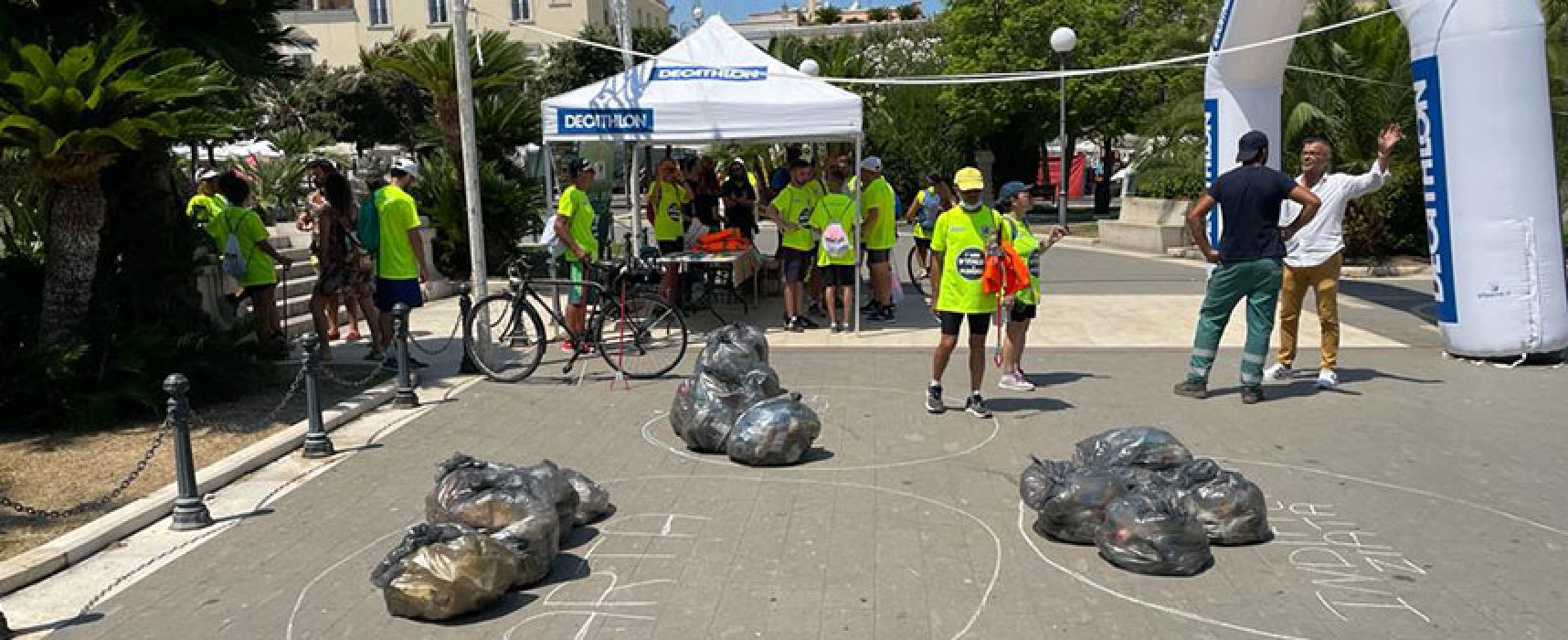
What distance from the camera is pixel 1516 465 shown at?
269 inches

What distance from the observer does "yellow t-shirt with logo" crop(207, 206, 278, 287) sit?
997 cm

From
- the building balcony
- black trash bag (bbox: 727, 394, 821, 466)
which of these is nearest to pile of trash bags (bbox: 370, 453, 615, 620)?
black trash bag (bbox: 727, 394, 821, 466)

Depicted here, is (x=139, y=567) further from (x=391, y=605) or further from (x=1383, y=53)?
(x=1383, y=53)

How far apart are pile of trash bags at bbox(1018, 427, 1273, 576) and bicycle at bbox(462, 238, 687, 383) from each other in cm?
437

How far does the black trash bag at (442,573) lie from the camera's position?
15.3 ft

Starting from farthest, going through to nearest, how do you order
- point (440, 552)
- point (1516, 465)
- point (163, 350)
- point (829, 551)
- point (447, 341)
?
point (447, 341) < point (163, 350) < point (1516, 465) < point (829, 551) < point (440, 552)

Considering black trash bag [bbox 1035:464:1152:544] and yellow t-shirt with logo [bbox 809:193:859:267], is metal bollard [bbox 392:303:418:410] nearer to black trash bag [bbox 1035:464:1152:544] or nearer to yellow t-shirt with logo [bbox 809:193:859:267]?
yellow t-shirt with logo [bbox 809:193:859:267]

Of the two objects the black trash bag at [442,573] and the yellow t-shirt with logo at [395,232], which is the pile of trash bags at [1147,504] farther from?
the yellow t-shirt with logo at [395,232]

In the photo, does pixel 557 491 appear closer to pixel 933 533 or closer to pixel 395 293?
pixel 933 533

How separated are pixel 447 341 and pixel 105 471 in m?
4.45

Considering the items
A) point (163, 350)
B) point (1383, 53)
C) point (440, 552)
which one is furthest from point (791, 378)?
point (1383, 53)

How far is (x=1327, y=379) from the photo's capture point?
9.04 meters

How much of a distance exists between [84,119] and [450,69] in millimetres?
10395

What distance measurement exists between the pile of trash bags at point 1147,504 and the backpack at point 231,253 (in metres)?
7.11
